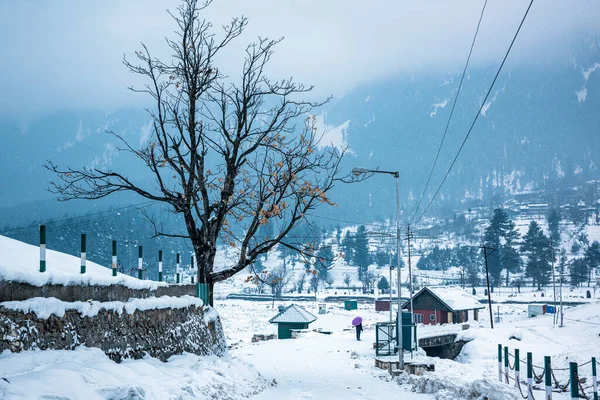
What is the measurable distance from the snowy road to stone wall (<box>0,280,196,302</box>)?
4.00 meters

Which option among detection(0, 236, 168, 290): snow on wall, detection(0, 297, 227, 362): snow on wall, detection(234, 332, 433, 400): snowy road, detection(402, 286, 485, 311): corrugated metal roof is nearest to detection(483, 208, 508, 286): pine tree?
detection(402, 286, 485, 311): corrugated metal roof

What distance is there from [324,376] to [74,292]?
13.5 metres

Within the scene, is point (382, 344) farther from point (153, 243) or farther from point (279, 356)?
point (153, 243)

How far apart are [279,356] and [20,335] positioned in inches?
942

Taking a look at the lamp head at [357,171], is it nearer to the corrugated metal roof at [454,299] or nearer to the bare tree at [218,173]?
the bare tree at [218,173]

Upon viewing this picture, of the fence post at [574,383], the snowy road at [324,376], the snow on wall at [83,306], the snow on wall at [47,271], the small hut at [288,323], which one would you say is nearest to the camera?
the snow on wall at [83,306]

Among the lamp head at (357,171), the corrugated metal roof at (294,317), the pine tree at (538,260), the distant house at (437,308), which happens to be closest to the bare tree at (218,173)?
the lamp head at (357,171)

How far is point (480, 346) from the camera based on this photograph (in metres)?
47.7

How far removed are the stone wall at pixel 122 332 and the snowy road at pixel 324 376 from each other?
2.48 m

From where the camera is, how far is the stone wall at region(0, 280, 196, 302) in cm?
827

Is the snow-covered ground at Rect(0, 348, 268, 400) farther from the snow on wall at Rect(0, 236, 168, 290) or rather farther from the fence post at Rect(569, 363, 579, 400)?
the fence post at Rect(569, 363, 579, 400)

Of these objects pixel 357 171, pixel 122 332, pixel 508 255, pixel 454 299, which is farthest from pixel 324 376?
pixel 508 255

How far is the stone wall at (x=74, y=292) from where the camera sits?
8.27m

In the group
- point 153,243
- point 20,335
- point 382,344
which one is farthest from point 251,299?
point 20,335
